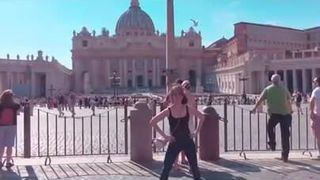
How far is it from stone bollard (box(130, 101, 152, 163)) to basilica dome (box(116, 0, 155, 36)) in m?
131

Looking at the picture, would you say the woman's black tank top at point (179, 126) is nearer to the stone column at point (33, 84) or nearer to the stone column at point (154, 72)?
the stone column at point (33, 84)

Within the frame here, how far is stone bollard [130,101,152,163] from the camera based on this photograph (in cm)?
1138

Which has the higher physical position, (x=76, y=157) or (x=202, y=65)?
(x=202, y=65)

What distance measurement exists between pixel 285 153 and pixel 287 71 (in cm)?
7719

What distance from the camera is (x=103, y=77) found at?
435 ft

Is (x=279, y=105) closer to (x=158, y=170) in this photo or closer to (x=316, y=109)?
(x=316, y=109)

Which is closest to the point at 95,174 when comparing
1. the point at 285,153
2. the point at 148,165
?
the point at 148,165

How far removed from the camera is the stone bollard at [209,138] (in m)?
11.6

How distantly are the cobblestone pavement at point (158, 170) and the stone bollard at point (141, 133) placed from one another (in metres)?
0.24

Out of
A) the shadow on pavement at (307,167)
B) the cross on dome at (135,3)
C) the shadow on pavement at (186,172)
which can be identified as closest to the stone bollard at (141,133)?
the shadow on pavement at (186,172)

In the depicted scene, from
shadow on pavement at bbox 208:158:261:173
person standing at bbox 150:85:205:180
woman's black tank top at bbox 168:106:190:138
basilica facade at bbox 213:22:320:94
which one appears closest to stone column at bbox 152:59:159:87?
basilica facade at bbox 213:22:320:94

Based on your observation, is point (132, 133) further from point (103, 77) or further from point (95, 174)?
point (103, 77)

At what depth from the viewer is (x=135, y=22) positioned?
144 metres

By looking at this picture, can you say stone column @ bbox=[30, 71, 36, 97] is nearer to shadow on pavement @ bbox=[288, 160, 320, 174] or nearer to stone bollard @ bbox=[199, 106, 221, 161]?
stone bollard @ bbox=[199, 106, 221, 161]
